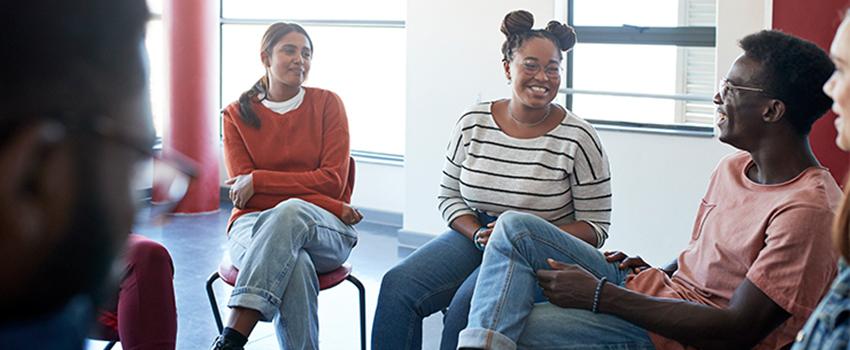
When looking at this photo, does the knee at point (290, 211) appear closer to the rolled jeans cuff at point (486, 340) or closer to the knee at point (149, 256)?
the knee at point (149, 256)

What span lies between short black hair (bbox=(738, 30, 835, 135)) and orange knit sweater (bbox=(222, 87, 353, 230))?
1.48 meters

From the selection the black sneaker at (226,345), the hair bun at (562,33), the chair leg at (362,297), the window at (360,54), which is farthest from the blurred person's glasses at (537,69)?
the window at (360,54)

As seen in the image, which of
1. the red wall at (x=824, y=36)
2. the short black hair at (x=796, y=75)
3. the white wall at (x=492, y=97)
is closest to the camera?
the short black hair at (x=796, y=75)

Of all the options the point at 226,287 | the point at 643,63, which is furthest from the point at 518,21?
the point at 226,287

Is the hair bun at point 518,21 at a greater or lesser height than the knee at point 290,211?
greater

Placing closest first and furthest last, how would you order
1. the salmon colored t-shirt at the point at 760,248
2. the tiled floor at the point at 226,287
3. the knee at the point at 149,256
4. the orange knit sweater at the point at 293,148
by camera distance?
the salmon colored t-shirt at the point at 760,248, the knee at the point at 149,256, the orange knit sweater at the point at 293,148, the tiled floor at the point at 226,287

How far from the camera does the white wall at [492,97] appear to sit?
4.47 m

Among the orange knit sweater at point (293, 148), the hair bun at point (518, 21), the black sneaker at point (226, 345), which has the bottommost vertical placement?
the black sneaker at point (226, 345)

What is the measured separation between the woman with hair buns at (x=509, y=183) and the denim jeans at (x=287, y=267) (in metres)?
0.24

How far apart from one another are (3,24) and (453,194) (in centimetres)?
254

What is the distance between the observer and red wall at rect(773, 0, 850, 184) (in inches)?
132

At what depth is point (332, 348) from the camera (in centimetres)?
369

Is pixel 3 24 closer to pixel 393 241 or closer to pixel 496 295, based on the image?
pixel 496 295

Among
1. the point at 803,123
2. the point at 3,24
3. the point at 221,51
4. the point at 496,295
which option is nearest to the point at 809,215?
the point at 803,123
